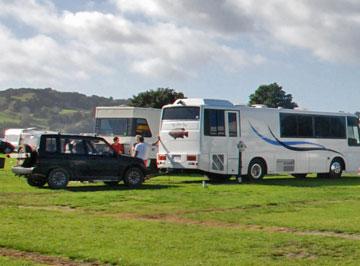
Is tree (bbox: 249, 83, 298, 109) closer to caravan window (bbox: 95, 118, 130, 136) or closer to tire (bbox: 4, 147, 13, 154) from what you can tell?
tire (bbox: 4, 147, 13, 154)

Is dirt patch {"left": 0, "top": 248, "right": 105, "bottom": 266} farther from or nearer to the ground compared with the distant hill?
nearer to the ground

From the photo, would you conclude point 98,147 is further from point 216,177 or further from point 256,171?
point 256,171

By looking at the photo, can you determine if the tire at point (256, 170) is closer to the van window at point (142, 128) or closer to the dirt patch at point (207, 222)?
the van window at point (142, 128)

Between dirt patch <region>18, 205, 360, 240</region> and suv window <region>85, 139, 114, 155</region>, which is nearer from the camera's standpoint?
dirt patch <region>18, 205, 360, 240</region>

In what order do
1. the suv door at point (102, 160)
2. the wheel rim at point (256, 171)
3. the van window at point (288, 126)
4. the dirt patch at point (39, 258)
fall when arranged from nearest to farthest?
the dirt patch at point (39, 258) < the suv door at point (102, 160) < the wheel rim at point (256, 171) < the van window at point (288, 126)

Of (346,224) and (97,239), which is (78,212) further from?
(346,224)

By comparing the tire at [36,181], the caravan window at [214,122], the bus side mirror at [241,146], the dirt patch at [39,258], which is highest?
the caravan window at [214,122]

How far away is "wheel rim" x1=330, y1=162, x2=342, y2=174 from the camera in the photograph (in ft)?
98.6

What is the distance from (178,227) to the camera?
12.7 m

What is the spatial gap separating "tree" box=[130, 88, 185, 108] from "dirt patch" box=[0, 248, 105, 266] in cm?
5603

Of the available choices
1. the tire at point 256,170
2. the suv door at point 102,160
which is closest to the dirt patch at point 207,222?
the suv door at point 102,160

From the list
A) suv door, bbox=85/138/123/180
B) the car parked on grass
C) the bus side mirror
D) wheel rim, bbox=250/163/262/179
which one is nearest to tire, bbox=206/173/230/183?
wheel rim, bbox=250/163/262/179

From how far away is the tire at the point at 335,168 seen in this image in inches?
1184

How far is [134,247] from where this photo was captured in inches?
403
